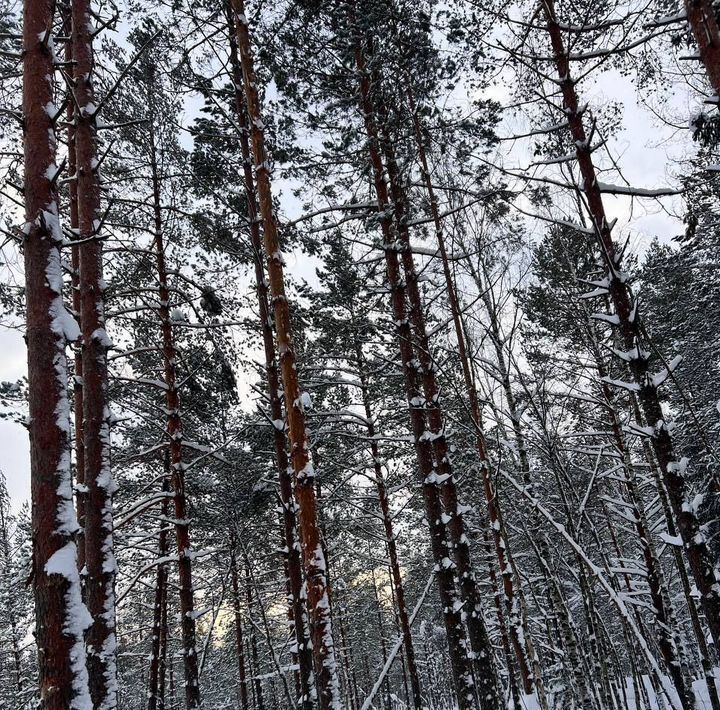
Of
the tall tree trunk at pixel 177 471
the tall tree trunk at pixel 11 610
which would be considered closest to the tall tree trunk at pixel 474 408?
the tall tree trunk at pixel 177 471

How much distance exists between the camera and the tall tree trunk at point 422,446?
26.0ft

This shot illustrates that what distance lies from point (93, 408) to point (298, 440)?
101 inches

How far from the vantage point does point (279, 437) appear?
9.84m

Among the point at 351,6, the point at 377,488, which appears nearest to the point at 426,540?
the point at 377,488

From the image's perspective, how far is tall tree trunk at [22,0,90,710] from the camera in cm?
310

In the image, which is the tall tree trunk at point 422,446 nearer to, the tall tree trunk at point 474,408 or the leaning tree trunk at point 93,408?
the tall tree trunk at point 474,408

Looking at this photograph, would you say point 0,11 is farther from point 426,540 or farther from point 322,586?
point 426,540

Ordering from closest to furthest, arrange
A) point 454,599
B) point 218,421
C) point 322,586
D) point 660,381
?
point 660,381 < point 322,586 < point 454,599 < point 218,421

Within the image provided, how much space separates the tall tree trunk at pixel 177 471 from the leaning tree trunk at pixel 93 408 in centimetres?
210

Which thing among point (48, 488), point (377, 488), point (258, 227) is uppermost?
point (258, 227)

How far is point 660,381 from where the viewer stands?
5613 millimetres

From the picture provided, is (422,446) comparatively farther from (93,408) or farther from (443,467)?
(93,408)

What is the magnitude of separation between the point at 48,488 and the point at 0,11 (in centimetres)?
644

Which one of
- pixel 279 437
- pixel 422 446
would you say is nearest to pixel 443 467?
pixel 422 446
